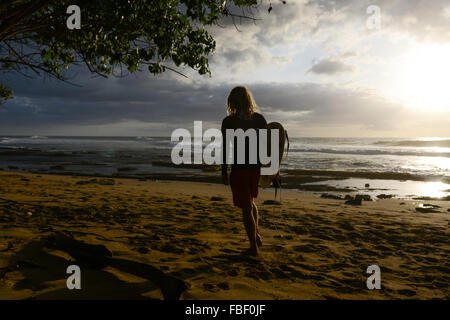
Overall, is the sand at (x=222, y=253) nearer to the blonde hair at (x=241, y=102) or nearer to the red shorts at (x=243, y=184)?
the red shorts at (x=243, y=184)

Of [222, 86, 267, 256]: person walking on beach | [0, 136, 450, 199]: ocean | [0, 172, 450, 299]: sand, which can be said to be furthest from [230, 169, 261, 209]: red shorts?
[0, 136, 450, 199]: ocean

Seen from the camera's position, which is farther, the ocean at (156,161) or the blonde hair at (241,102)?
the ocean at (156,161)

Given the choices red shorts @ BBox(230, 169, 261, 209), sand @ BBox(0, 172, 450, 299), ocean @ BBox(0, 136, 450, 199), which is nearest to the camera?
sand @ BBox(0, 172, 450, 299)

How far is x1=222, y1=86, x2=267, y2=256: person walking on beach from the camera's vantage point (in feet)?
12.9

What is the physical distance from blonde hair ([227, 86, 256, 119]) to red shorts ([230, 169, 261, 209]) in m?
0.77

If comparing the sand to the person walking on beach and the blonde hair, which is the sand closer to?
the person walking on beach

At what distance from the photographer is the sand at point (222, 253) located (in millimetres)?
2910

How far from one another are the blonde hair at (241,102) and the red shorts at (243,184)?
770 millimetres

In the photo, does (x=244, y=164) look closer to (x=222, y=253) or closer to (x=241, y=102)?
(x=241, y=102)

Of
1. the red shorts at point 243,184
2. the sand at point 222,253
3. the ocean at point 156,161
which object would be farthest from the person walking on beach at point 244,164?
the ocean at point 156,161
